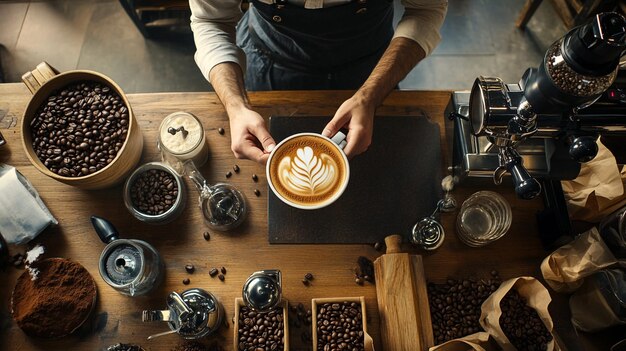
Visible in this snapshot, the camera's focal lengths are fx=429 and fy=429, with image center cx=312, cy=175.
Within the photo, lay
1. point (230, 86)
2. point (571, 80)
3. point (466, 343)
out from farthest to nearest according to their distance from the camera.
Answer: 1. point (230, 86)
2. point (466, 343)
3. point (571, 80)

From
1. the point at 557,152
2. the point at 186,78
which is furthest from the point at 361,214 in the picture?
the point at 186,78

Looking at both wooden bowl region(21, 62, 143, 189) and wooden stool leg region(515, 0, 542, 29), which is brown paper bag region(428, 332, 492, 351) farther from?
wooden stool leg region(515, 0, 542, 29)

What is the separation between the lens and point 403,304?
1.37m

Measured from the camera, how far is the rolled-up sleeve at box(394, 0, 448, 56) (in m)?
1.72

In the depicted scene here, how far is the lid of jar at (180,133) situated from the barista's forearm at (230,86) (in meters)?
0.14

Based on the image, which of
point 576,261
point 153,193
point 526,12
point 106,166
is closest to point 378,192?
point 576,261

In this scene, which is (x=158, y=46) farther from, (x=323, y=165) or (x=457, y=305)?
(x=457, y=305)

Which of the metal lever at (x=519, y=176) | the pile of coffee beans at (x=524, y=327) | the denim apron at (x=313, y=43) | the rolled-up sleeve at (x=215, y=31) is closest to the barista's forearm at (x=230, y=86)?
the rolled-up sleeve at (x=215, y=31)

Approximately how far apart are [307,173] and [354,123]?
0.91 feet

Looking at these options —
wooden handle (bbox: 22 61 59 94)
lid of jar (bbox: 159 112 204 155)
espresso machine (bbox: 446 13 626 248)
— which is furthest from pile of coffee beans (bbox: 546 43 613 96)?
wooden handle (bbox: 22 61 59 94)

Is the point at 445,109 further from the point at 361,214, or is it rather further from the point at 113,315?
the point at 113,315

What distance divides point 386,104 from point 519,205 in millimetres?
633

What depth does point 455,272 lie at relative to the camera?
1.52m

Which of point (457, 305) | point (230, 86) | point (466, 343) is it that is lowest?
point (466, 343)
